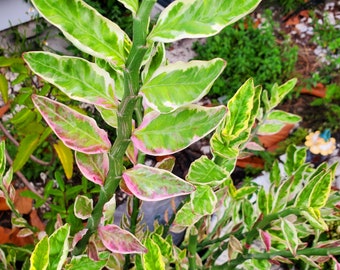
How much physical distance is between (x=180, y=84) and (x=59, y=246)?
361 mm

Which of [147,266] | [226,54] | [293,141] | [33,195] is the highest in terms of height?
[147,266]

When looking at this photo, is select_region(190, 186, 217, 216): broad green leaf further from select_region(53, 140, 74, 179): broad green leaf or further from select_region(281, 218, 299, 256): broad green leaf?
select_region(53, 140, 74, 179): broad green leaf

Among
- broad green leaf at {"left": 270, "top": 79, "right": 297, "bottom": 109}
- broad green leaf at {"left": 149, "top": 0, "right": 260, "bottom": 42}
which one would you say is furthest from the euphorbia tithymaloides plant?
broad green leaf at {"left": 270, "top": 79, "right": 297, "bottom": 109}

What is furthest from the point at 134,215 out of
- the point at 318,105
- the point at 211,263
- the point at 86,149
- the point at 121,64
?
the point at 318,105

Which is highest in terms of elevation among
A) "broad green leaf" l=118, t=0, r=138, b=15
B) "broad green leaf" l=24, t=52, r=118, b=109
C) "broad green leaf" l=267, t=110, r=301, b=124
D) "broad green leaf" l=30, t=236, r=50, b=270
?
"broad green leaf" l=118, t=0, r=138, b=15

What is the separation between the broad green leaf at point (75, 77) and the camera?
0.73 meters

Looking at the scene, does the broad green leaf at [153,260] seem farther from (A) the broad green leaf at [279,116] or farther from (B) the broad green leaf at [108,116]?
(A) the broad green leaf at [279,116]

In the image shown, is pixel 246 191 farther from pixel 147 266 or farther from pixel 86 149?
pixel 86 149

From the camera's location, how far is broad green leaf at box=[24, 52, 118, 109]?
2.39 feet

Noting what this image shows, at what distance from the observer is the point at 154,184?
838 mm

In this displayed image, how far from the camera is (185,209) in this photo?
117cm

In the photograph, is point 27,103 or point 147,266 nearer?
point 147,266

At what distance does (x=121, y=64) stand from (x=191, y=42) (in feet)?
7.84

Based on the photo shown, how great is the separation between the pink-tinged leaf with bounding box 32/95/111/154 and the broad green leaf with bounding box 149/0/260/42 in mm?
239
